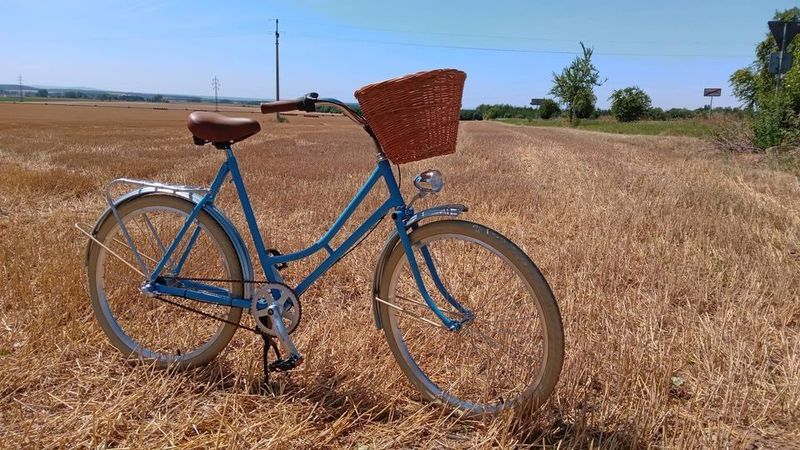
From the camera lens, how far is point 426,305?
6.89ft

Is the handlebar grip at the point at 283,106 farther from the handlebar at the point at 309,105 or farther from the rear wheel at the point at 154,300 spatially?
the rear wheel at the point at 154,300

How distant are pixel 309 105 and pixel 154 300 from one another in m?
1.65

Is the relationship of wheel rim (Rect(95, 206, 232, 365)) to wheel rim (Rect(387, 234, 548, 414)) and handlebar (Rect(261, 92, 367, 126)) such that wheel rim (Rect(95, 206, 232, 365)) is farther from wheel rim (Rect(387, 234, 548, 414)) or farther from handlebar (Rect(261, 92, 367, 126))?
wheel rim (Rect(387, 234, 548, 414))

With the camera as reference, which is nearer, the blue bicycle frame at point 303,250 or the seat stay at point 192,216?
the blue bicycle frame at point 303,250

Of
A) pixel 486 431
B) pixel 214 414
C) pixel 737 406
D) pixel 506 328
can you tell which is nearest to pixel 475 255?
pixel 506 328

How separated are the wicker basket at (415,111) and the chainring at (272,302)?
0.76 meters

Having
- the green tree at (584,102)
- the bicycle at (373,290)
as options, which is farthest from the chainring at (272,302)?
the green tree at (584,102)

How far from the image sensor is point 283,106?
6.58 feet

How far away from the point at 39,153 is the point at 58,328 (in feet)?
37.0

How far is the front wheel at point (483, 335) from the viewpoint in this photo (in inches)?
72.4

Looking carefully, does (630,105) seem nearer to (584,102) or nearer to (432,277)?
(584,102)

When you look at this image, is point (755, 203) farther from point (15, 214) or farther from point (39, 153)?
point (39, 153)

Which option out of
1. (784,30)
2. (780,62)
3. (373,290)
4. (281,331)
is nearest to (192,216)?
(281,331)

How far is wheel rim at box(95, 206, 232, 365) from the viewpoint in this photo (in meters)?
2.36
